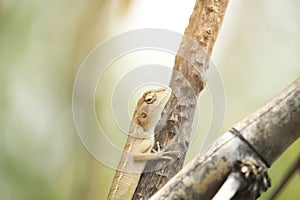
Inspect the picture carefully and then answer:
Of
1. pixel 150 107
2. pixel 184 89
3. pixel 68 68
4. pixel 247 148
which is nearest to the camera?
pixel 247 148

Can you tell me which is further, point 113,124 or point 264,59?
point 264,59

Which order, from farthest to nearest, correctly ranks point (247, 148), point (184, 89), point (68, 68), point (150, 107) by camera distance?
point (68, 68)
point (150, 107)
point (184, 89)
point (247, 148)

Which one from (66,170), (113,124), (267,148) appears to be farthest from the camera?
(66,170)

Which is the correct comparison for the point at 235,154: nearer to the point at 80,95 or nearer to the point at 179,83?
the point at 179,83

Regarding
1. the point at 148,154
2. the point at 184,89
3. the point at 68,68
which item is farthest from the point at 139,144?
the point at 68,68

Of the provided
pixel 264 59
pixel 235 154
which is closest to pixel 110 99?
pixel 264 59

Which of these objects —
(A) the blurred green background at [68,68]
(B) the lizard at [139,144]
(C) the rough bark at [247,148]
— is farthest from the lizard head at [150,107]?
(C) the rough bark at [247,148]

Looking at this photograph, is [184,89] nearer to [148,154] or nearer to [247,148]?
[148,154]
